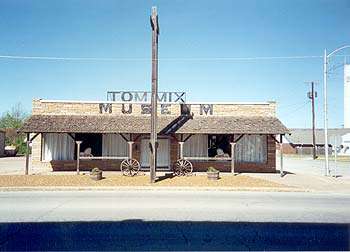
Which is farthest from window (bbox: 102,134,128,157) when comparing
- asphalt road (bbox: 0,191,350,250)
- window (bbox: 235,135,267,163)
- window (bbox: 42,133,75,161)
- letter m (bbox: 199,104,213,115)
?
asphalt road (bbox: 0,191,350,250)

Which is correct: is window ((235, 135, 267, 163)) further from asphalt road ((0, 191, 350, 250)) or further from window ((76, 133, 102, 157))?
asphalt road ((0, 191, 350, 250))

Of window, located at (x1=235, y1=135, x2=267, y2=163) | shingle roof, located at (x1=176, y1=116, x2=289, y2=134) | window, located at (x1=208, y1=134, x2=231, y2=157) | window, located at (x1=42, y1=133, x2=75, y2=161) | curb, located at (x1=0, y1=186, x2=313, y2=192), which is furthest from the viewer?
window, located at (x1=235, y1=135, x2=267, y2=163)

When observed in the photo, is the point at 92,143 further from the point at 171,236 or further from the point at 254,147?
the point at 171,236

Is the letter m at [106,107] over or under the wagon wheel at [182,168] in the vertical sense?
over

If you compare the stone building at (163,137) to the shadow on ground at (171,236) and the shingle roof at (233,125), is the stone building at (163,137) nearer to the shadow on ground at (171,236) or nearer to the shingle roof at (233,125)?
the shingle roof at (233,125)

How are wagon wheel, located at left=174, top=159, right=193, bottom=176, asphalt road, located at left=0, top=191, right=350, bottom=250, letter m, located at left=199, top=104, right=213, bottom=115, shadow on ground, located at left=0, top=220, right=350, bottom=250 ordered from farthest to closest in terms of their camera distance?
1. letter m, located at left=199, top=104, right=213, bottom=115
2. wagon wheel, located at left=174, top=159, right=193, bottom=176
3. asphalt road, located at left=0, top=191, right=350, bottom=250
4. shadow on ground, located at left=0, top=220, right=350, bottom=250

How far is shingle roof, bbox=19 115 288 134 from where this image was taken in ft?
68.9

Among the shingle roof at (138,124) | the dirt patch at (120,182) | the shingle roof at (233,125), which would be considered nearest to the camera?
the dirt patch at (120,182)

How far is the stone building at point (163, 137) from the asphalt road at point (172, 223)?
34.6 ft

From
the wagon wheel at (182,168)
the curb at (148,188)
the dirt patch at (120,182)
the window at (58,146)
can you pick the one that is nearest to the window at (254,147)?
the wagon wheel at (182,168)

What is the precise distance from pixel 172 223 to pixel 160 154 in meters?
15.3

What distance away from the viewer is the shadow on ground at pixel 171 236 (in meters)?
6.18

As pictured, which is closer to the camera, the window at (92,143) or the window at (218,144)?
the window at (92,143)

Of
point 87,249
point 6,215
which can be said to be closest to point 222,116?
point 6,215
